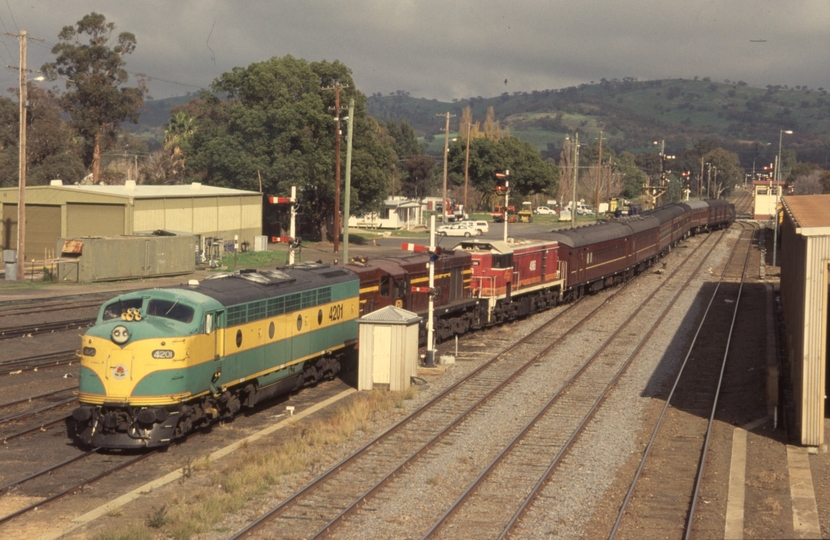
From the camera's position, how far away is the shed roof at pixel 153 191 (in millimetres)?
55656

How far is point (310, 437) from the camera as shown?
64.1 ft

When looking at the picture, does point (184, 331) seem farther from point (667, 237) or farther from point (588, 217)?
point (588, 217)

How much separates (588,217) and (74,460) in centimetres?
11603

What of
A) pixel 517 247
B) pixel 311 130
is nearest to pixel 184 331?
pixel 517 247

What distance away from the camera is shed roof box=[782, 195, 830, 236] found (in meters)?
19.4

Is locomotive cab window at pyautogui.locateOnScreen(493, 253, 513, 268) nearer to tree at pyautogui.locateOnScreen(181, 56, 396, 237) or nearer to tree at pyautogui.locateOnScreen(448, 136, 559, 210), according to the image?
tree at pyautogui.locateOnScreen(181, 56, 396, 237)

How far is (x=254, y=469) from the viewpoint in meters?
17.0

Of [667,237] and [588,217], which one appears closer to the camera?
[667,237]

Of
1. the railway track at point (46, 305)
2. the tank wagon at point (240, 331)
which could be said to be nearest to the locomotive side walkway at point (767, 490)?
the tank wagon at point (240, 331)

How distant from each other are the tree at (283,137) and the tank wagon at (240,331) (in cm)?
3515

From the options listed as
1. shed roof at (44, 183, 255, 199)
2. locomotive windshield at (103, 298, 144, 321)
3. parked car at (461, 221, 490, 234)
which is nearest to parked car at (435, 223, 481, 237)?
parked car at (461, 221, 490, 234)

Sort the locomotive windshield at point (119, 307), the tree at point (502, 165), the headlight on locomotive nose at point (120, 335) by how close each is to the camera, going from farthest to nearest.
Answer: the tree at point (502, 165), the locomotive windshield at point (119, 307), the headlight on locomotive nose at point (120, 335)

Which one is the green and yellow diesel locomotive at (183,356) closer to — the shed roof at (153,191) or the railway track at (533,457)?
the railway track at (533,457)

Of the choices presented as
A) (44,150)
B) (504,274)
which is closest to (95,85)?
(44,150)
